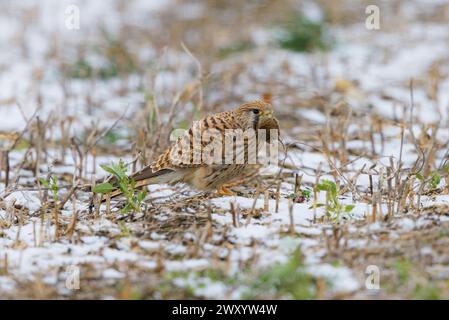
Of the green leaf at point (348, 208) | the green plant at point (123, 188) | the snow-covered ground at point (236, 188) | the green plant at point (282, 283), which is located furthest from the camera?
the green plant at point (123, 188)

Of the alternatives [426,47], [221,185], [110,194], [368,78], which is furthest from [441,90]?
[110,194]

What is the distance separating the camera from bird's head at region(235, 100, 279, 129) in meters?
5.23

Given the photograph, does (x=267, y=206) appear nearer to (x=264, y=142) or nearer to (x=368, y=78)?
(x=264, y=142)

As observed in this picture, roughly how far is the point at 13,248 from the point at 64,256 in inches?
12.6

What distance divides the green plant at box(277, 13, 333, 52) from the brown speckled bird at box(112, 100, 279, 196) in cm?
474

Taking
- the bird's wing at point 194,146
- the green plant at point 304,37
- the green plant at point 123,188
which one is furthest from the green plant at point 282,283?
the green plant at point 304,37

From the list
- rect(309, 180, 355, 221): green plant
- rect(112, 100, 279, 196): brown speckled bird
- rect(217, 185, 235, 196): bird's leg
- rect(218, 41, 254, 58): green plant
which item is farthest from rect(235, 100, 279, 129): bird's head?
rect(218, 41, 254, 58): green plant

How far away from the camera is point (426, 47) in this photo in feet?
33.6

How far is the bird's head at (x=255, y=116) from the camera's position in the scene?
17.2ft

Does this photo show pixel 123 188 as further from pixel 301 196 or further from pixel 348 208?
pixel 348 208

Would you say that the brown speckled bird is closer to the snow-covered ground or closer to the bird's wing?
the bird's wing

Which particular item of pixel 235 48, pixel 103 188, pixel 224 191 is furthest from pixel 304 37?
pixel 103 188

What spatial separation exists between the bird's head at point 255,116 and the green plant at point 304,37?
4.72 meters

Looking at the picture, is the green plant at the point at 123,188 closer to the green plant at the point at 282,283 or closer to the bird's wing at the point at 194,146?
the bird's wing at the point at 194,146
